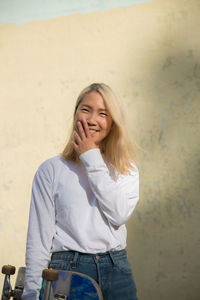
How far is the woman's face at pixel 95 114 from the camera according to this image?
6.61 feet

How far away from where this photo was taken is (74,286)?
160 cm

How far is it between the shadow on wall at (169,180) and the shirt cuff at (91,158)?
1.26 metres

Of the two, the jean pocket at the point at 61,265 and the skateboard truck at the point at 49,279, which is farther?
the jean pocket at the point at 61,265

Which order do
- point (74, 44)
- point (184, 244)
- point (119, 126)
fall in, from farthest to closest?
point (74, 44)
point (184, 244)
point (119, 126)

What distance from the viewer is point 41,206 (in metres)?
1.83

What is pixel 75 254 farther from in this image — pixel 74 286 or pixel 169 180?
pixel 169 180

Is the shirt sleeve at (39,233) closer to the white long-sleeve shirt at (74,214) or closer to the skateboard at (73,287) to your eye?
the white long-sleeve shirt at (74,214)

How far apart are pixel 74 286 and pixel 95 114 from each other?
0.85 m

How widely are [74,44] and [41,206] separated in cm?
200

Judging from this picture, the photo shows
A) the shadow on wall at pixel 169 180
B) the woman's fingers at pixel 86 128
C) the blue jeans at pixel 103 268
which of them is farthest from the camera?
the shadow on wall at pixel 169 180

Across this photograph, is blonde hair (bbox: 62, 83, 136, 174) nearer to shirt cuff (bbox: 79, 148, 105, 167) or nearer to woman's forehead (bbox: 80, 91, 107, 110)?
woman's forehead (bbox: 80, 91, 107, 110)

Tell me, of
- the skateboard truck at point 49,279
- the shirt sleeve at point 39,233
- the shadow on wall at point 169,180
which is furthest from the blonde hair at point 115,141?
the shadow on wall at point 169,180

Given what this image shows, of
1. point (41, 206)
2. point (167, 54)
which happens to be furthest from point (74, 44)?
point (41, 206)

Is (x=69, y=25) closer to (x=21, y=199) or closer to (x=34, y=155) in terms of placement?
(x=34, y=155)
